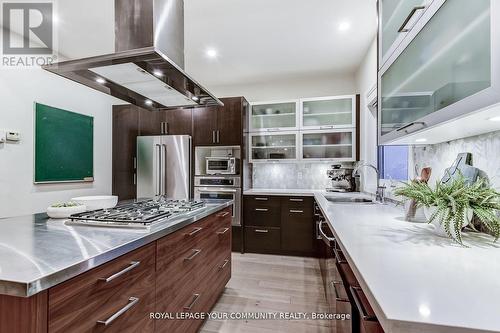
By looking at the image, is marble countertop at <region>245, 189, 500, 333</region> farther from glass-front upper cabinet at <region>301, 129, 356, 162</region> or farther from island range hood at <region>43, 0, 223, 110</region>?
glass-front upper cabinet at <region>301, 129, 356, 162</region>

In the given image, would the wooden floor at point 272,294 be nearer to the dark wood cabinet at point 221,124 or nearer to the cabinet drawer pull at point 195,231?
the cabinet drawer pull at point 195,231

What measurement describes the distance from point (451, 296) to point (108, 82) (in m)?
1.91

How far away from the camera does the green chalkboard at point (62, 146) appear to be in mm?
2971

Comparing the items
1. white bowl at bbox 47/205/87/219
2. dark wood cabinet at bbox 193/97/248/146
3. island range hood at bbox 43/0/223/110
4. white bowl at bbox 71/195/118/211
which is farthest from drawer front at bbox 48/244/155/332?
dark wood cabinet at bbox 193/97/248/146

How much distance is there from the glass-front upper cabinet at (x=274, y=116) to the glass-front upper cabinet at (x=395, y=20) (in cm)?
209

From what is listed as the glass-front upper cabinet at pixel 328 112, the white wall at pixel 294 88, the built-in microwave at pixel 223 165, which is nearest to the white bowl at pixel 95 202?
the built-in microwave at pixel 223 165

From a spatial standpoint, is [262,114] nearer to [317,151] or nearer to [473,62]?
[317,151]

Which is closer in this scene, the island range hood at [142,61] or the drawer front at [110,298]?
the drawer front at [110,298]

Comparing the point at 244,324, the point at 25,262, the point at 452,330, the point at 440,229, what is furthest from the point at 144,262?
the point at 440,229

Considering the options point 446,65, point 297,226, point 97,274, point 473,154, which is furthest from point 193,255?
point 297,226

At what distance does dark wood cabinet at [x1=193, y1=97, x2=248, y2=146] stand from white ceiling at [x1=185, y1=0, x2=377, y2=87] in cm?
59

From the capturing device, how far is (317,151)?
147 inches

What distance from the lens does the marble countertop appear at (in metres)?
0.50

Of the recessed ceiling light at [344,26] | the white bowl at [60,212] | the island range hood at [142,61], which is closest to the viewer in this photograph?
the island range hood at [142,61]
